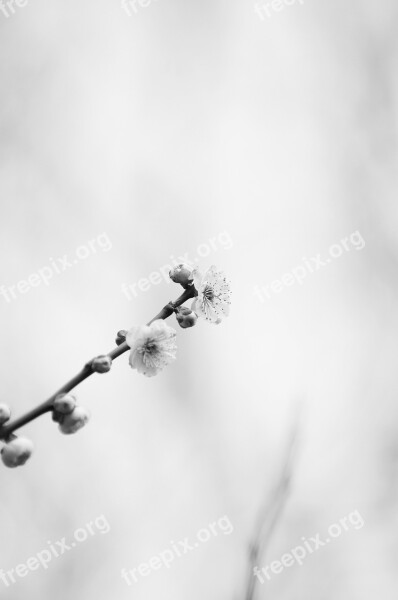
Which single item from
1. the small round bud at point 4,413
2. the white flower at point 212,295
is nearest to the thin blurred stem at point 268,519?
the white flower at point 212,295

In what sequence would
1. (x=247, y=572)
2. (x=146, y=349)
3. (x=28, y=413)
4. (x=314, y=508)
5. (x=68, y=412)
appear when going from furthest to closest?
(x=314, y=508) < (x=247, y=572) < (x=146, y=349) < (x=68, y=412) < (x=28, y=413)

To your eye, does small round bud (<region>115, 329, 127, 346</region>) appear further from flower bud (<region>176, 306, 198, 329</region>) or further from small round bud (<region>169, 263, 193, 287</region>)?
small round bud (<region>169, 263, 193, 287</region>)

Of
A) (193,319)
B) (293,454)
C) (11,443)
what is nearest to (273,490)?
(293,454)

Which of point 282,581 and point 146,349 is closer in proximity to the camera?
point 146,349

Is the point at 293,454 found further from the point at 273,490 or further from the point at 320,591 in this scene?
the point at 320,591

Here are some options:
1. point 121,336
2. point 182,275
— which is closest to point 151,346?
point 121,336

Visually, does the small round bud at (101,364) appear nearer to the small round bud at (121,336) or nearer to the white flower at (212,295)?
the small round bud at (121,336)
